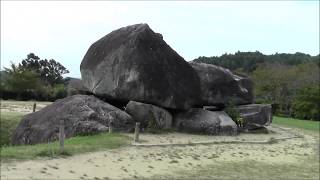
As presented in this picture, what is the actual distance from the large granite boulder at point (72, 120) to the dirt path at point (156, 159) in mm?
1667

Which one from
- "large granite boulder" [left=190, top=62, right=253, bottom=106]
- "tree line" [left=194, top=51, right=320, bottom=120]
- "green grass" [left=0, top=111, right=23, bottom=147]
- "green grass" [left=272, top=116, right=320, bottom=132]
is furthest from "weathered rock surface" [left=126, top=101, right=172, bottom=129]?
"tree line" [left=194, top=51, right=320, bottom=120]

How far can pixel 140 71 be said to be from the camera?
23.1 meters

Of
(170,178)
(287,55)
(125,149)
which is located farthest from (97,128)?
(287,55)

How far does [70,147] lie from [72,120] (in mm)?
5564

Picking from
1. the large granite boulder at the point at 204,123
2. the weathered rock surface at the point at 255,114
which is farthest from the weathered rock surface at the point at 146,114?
the weathered rock surface at the point at 255,114

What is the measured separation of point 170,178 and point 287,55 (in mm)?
98059

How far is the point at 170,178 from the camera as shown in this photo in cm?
1269

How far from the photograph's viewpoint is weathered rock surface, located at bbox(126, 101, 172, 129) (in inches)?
887

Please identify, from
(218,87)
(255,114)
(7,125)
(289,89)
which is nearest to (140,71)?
(218,87)

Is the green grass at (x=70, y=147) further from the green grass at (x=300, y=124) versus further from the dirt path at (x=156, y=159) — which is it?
the green grass at (x=300, y=124)

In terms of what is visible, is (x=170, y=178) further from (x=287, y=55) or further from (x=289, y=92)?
(x=287, y=55)

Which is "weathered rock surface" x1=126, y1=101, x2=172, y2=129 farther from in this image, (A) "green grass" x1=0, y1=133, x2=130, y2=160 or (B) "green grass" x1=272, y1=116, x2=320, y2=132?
(B) "green grass" x1=272, y1=116, x2=320, y2=132

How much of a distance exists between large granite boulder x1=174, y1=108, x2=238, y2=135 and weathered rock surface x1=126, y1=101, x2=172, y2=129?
49.3 inches

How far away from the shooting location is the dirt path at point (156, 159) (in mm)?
11563
